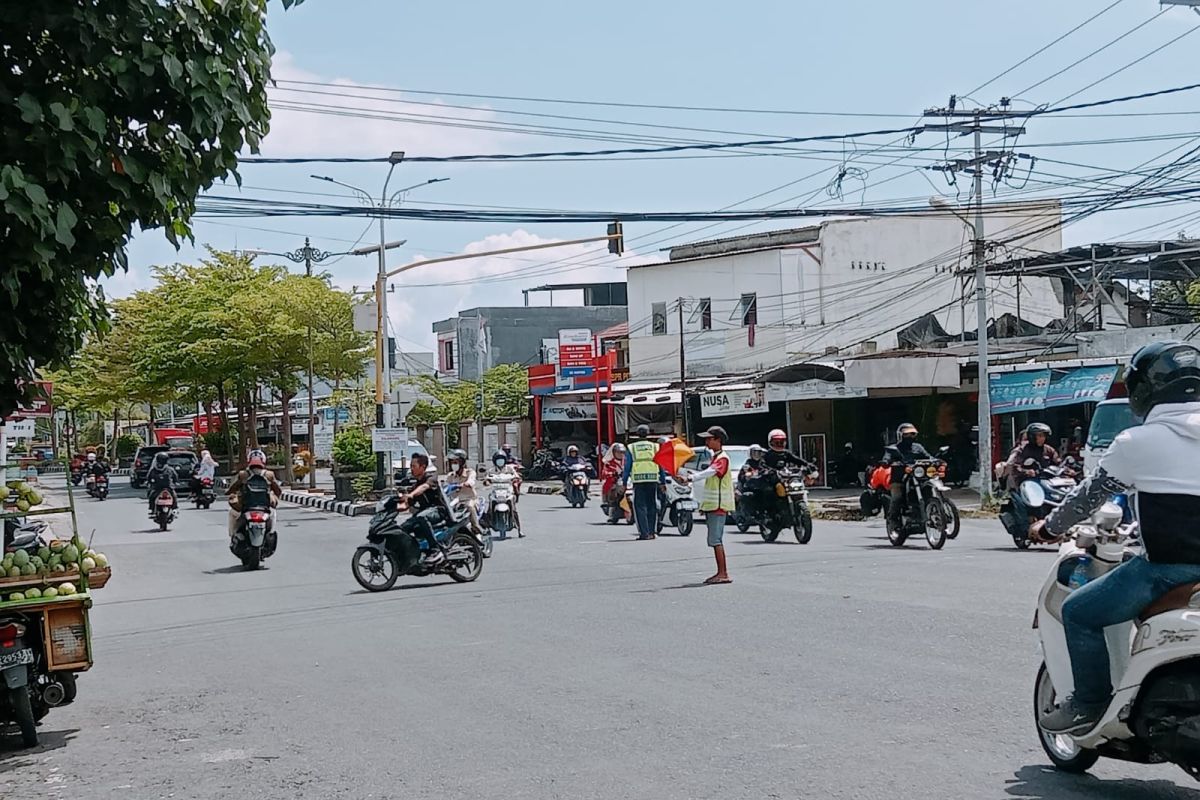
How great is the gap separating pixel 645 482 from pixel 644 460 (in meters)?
0.47

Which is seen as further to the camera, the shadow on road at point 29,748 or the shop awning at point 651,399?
the shop awning at point 651,399

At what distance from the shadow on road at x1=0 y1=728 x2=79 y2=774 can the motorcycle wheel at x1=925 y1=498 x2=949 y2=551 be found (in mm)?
12592

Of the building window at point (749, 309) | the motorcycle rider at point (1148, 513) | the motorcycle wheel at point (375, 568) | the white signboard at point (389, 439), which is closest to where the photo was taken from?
the motorcycle rider at point (1148, 513)

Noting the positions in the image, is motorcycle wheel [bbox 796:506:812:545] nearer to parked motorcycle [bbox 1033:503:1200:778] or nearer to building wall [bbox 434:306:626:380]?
parked motorcycle [bbox 1033:503:1200:778]

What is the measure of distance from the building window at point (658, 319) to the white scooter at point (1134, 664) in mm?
44942

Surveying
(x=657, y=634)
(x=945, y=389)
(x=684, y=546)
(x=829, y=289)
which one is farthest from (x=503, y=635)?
(x=829, y=289)

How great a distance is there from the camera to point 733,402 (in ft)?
119

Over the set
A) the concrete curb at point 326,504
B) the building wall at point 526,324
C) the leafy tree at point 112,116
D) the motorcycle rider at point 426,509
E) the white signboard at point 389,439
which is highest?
the building wall at point 526,324

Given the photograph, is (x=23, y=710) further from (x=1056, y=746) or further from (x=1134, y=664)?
(x=1134, y=664)

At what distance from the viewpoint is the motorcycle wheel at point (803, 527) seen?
1988 cm

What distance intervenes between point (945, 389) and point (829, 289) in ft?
47.5

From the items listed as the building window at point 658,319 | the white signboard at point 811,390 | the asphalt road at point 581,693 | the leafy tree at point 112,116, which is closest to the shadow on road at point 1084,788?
the asphalt road at point 581,693

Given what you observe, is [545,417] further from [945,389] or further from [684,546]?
[684,546]

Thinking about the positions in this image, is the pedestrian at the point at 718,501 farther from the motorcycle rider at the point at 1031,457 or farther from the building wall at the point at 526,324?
the building wall at the point at 526,324
